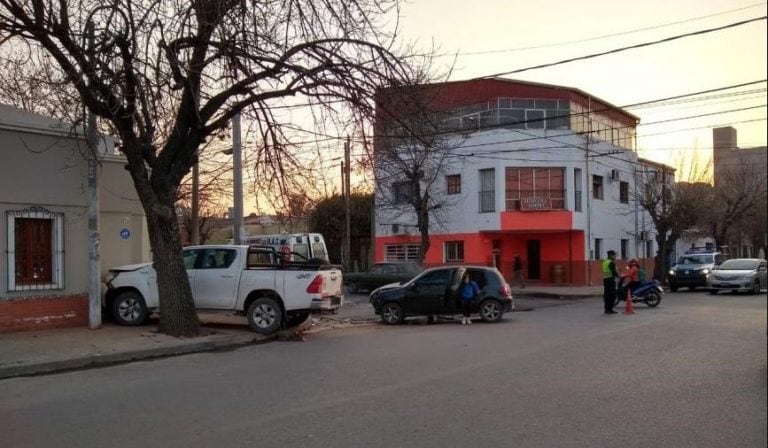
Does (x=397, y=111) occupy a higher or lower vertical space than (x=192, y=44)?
lower

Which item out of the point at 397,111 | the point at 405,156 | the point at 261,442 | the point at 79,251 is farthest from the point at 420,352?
the point at 405,156

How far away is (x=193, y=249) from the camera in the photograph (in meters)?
15.2

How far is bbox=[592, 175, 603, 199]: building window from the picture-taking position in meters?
36.7

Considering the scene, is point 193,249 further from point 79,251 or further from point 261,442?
point 261,442

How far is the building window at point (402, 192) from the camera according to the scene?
29922mm

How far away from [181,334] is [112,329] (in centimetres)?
193

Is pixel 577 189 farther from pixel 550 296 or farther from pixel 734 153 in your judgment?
pixel 734 153

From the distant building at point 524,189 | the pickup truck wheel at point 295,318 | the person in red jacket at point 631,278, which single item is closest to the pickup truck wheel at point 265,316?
the pickup truck wheel at point 295,318

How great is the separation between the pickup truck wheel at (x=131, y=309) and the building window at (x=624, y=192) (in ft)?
104

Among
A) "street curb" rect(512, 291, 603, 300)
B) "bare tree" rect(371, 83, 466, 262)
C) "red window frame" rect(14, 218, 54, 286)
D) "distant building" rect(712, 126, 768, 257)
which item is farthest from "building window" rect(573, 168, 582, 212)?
"distant building" rect(712, 126, 768, 257)

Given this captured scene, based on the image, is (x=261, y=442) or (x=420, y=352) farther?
(x=420, y=352)

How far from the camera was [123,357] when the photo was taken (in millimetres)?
11562

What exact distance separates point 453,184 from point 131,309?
23586 millimetres

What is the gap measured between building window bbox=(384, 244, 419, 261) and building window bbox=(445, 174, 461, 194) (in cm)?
399
